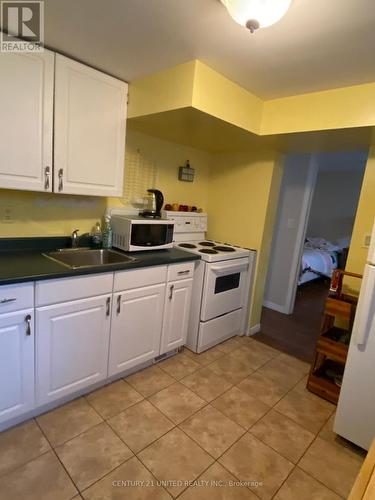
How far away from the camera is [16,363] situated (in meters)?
1.52

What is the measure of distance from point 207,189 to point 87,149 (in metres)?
1.66

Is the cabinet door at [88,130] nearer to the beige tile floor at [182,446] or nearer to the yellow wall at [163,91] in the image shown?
the yellow wall at [163,91]

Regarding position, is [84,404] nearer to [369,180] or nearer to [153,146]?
[153,146]

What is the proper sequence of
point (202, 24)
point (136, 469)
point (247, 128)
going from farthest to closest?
point (247, 128)
point (136, 469)
point (202, 24)

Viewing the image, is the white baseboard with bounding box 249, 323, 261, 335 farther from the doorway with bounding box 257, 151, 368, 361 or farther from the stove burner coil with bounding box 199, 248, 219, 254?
the stove burner coil with bounding box 199, 248, 219, 254

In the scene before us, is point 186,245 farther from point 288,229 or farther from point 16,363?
point 16,363

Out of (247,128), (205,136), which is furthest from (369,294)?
(205,136)

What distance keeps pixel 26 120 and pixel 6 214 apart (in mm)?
652

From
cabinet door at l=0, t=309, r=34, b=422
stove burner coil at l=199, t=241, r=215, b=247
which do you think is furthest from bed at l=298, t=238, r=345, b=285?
cabinet door at l=0, t=309, r=34, b=422

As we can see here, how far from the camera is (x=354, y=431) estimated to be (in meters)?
1.64

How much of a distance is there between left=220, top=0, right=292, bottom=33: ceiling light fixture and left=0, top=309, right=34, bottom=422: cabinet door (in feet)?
5.60

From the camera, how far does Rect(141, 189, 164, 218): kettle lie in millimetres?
2562

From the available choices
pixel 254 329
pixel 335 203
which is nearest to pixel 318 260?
pixel 335 203

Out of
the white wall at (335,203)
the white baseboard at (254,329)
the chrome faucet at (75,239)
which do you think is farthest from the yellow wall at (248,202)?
the white wall at (335,203)
